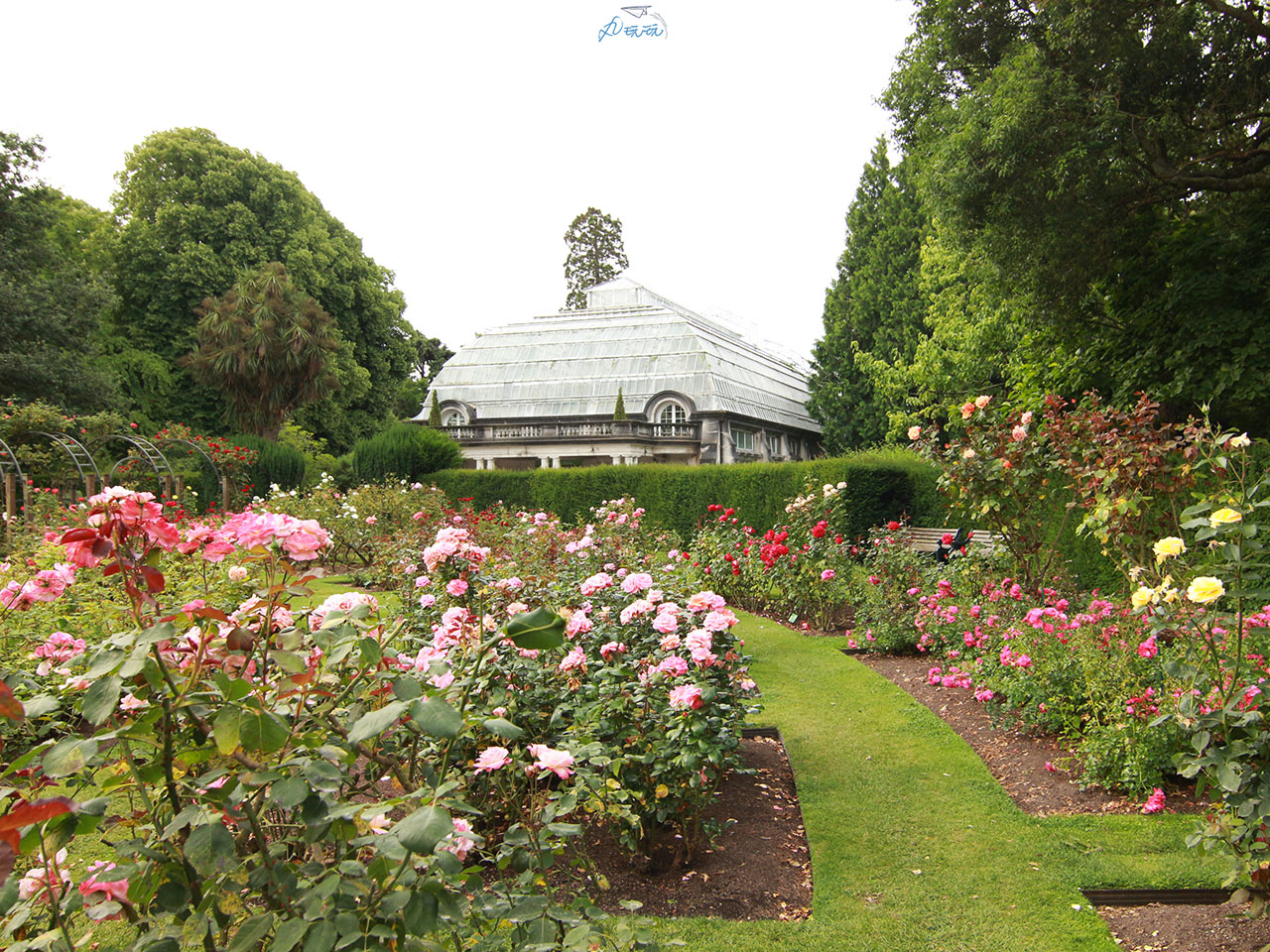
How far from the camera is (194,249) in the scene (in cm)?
2903

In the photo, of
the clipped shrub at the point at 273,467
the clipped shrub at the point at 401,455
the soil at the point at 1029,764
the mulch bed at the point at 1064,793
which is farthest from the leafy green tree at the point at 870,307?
the soil at the point at 1029,764

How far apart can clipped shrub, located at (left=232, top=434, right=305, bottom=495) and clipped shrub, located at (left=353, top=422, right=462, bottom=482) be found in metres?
1.48

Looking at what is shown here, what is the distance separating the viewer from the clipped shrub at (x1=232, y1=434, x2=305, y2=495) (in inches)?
806

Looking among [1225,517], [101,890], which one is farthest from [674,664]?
[101,890]

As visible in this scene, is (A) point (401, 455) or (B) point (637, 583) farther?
(A) point (401, 455)

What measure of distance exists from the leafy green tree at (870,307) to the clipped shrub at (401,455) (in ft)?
51.3

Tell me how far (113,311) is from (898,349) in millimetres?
28975

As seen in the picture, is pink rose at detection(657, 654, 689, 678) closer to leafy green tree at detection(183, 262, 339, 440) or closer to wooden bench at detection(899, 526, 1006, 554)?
wooden bench at detection(899, 526, 1006, 554)

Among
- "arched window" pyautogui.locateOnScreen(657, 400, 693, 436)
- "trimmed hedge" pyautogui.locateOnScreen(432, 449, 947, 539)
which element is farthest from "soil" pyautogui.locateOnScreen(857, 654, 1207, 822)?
"arched window" pyautogui.locateOnScreen(657, 400, 693, 436)

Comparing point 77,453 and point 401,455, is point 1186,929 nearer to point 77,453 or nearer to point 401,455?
point 77,453

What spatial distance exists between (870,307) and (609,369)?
428 inches

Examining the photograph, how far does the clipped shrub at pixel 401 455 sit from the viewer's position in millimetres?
20969

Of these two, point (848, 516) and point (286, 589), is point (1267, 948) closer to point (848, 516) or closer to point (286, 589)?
point (286, 589)

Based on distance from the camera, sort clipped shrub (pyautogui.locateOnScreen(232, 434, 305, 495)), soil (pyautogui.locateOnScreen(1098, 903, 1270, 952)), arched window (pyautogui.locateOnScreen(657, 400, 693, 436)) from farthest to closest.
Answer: arched window (pyautogui.locateOnScreen(657, 400, 693, 436)) → clipped shrub (pyautogui.locateOnScreen(232, 434, 305, 495)) → soil (pyautogui.locateOnScreen(1098, 903, 1270, 952))
